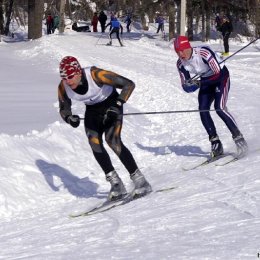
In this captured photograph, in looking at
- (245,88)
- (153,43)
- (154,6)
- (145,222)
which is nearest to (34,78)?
(245,88)

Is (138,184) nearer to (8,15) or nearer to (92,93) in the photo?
(92,93)

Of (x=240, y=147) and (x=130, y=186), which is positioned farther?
(x=240, y=147)

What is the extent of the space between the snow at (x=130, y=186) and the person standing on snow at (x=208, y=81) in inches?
15.7

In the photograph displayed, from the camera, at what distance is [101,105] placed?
274 inches

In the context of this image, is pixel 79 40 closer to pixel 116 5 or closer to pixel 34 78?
pixel 34 78

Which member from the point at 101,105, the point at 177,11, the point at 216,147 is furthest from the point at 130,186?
the point at 177,11

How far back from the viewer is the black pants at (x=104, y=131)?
696 centimetres

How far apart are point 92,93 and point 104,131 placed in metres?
0.44

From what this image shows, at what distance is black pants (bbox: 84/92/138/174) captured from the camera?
274 inches

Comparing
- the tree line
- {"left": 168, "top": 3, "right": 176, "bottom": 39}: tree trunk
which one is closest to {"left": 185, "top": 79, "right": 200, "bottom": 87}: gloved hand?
the tree line

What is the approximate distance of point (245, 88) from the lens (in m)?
15.3

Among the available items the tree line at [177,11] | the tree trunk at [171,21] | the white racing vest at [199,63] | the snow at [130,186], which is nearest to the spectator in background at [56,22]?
the tree line at [177,11]

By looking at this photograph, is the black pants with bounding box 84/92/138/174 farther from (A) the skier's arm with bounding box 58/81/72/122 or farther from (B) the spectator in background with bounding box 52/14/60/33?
(B) the spectator in background with bounding box 52/14/60/33

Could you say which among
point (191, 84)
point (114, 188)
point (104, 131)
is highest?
point (191, 84)
